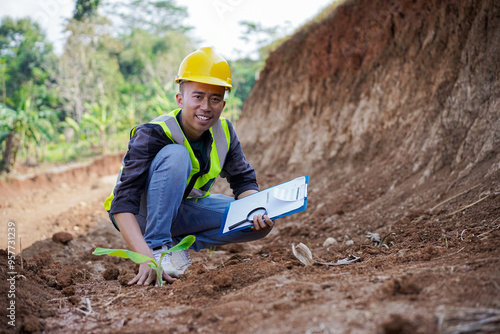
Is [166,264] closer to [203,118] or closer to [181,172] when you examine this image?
[181,172]

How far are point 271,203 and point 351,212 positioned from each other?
7.12ft

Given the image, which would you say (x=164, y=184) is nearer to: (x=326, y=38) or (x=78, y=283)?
(x=78, y=283)

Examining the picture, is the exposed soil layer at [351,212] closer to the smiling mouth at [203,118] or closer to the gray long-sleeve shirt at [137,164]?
the gray long-sleeve shirt at [137,164]

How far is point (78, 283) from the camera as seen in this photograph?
2.71 meters

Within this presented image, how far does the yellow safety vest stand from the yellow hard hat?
1.07 feet

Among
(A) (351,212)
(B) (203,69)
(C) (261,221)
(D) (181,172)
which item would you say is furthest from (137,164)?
(A) (351,212)

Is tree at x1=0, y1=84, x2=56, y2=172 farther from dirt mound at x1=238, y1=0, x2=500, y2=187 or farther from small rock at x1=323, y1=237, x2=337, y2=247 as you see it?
small rock at x1=323, y1=237, x2=337, y2=247

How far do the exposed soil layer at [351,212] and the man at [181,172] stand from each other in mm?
266

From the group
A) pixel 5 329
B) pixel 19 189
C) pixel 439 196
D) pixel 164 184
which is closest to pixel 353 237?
pixel 439 196

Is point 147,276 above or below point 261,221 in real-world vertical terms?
below

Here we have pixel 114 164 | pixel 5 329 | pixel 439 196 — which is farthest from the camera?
pixel 114 164

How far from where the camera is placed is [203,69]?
2.75 metres

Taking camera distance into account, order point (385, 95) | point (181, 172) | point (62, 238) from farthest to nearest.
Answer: point (385, 95)
point (62, 238)
point (181, 172)

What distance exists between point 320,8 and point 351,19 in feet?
4.45
